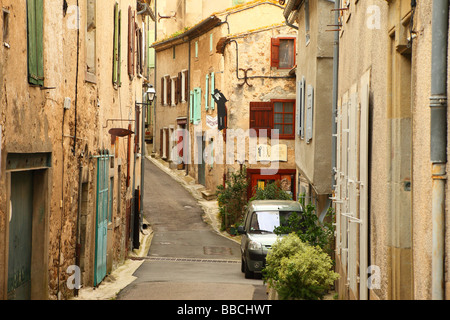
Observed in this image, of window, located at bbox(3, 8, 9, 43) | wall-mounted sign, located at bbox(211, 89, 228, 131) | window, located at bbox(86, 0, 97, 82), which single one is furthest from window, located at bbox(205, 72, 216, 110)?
window, located at bbox(3, 8, 9, 43)

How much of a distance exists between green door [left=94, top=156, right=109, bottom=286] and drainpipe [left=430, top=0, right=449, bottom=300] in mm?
9910

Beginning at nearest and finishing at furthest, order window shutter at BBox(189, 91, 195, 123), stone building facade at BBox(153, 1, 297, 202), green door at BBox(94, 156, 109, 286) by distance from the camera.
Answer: green door at BBox(94, 156, 109, 286) < stone building facade at BBox(153, 1, 297, 202) < window shutter at BBox(189, 91, 195, 123)

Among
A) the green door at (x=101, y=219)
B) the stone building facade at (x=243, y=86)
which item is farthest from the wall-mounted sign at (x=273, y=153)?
the green door at (x=101, y=219)

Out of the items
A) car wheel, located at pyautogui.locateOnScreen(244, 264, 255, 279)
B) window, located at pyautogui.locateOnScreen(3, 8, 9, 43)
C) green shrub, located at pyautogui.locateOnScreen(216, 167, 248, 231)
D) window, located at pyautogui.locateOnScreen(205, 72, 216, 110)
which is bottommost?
car wheel, located at pyautogui.locateOnScreen(244, 264, 255, 279)

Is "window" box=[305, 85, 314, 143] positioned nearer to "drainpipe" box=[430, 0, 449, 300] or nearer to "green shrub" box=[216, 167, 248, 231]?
"drainpipe" box=[430, 0, 449, 300]

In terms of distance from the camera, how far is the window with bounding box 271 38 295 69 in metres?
27.4

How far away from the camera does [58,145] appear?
33.7ft

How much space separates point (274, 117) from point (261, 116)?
0.53 meters

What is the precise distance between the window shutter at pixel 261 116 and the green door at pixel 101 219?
13.0 meters

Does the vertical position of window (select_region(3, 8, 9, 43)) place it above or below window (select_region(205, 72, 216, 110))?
below

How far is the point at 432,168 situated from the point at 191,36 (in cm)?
3222

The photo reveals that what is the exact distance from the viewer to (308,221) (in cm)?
1162
